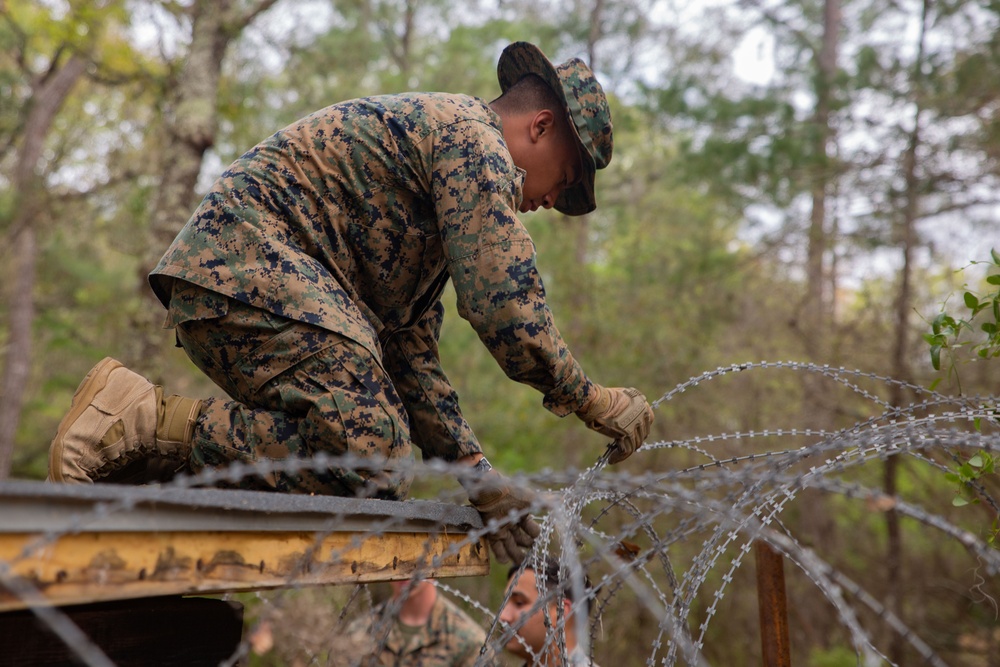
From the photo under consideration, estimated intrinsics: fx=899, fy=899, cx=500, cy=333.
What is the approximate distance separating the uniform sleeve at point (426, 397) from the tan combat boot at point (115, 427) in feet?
2.82

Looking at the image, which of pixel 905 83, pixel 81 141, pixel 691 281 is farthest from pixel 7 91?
pixel 905 83

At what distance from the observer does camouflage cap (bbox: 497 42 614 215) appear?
118 inches

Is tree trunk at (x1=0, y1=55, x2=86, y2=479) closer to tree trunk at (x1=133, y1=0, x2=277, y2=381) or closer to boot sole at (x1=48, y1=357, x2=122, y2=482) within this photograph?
Answer: tree trunk at (x1=133, y1=0, x2=277, y2=381)

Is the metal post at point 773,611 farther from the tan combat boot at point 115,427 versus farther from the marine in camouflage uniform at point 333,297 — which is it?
the tan combat boot at point 115,427

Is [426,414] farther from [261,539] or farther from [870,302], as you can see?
[870,302]

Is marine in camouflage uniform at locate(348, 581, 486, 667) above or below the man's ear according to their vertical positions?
below

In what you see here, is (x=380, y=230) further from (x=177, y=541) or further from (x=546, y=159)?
(x=177, y=541)

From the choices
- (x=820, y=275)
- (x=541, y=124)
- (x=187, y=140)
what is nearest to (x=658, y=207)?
(x=820, y=275)

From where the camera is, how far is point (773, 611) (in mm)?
2889

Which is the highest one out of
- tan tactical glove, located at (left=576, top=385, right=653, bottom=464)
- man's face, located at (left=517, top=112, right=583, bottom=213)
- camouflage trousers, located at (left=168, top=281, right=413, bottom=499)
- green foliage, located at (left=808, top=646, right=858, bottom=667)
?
man's face, located at (left=517, top=112, right=583, bottom=213)

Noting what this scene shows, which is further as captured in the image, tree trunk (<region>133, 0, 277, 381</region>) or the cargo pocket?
tree trunk (<region>133, 0, 277, 381</region>)

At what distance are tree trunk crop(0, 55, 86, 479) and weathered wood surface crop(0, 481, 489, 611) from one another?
34.6ft

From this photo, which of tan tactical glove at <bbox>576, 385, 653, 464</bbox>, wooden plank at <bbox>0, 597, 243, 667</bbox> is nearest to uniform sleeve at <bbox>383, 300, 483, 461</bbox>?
tan tactical glove at <bbox>576, 385, 653, 464</bbox>

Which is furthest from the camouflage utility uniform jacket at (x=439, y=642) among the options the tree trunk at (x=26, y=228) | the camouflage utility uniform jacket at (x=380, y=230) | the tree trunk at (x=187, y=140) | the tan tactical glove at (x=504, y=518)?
the tree trunk at (x=26, y=228)
